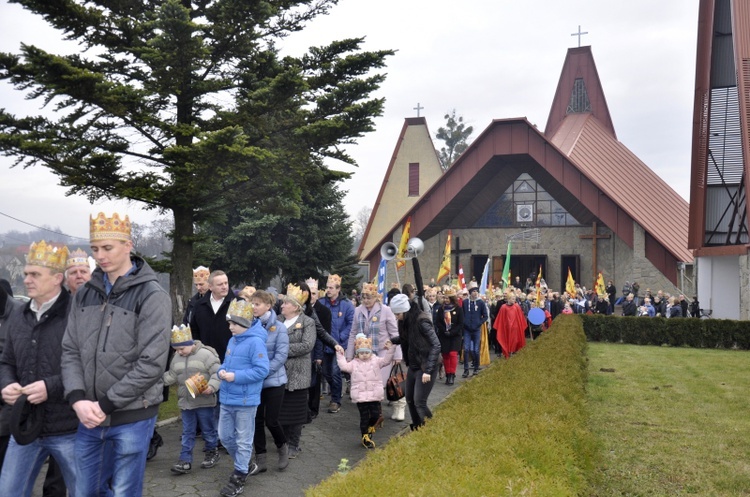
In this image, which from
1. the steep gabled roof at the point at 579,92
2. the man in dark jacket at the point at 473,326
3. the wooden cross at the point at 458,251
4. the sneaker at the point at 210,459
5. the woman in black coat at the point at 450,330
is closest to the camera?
the sneaker at the point at 210,459

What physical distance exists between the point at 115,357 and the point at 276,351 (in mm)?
3199

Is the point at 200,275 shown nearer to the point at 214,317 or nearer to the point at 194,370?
the point at 214,317

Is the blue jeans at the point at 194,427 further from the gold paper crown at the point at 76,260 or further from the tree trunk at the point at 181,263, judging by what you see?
the tree trunk at the point at 181,263

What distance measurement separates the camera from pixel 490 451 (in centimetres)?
465

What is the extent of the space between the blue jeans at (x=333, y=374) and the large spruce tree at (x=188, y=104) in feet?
11.1

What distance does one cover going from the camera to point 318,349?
415 inches

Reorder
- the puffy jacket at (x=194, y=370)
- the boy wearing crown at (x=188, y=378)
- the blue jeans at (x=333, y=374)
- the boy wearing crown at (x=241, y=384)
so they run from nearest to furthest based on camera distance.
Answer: the boy wearing crown at (x=241, y=384)
the boy wearing crown at (x=188, y=378)
the puffy jacket at (x=194, y=370)
the blue jeans at (x=333, y=374)

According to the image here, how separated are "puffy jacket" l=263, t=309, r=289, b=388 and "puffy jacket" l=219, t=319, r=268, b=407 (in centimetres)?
51

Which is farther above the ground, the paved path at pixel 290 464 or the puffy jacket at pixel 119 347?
the puffy jacket at pixel 119 347

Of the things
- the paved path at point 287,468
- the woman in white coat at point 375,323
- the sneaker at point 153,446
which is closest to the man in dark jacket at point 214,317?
the sneaker at point 153,446

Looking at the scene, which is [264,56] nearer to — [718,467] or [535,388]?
[535,388]

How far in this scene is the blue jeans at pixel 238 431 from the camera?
6.39m

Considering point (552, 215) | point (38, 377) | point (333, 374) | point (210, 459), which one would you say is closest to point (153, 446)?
point (210, 459)

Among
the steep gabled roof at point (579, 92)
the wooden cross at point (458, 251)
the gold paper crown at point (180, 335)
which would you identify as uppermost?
the steep gabled roof at point (579, 92)
